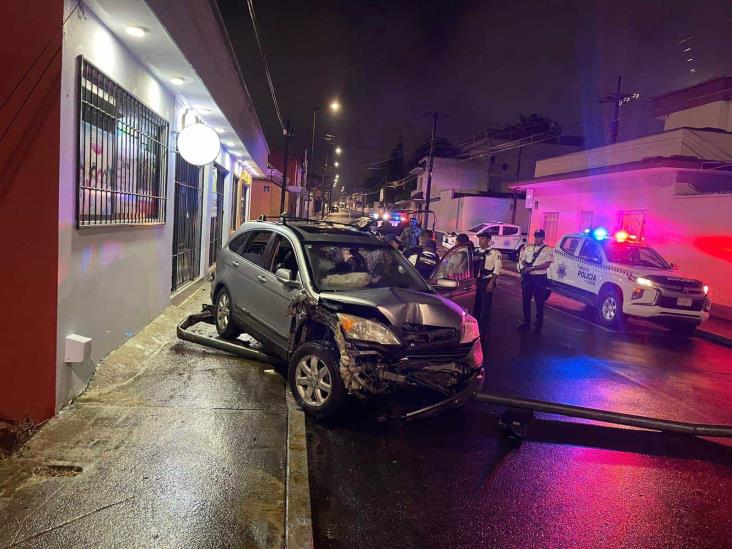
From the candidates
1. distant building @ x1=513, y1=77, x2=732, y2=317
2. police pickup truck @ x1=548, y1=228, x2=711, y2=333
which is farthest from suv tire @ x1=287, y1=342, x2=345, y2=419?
distant building @ x1=513, y1=77, x2=732, y2=317

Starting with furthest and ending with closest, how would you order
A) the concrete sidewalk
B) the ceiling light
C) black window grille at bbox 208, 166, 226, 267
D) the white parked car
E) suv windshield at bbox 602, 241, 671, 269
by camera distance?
the white parked car
black window grille at bbox 208, 166, 226, 267
suv windshield at bbox 602, 241, 671, 269
the ceiling light
the concrete sidewalk

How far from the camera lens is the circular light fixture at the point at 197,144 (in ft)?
27.9

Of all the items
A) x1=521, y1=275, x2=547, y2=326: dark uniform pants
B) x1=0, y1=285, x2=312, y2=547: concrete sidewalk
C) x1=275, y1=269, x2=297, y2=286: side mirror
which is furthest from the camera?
x1=521, y1=275, x2=547, y2=326: dark uniform pants

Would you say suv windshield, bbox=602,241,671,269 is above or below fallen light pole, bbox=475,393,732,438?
above

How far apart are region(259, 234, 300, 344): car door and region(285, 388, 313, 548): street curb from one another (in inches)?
44.5

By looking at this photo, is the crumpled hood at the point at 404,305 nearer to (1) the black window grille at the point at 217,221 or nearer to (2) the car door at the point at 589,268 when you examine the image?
(2) the car door at the point at 589,268

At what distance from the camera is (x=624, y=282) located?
36.2 ft

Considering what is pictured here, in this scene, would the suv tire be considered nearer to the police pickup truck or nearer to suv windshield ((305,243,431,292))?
suv windshield ((305,243,431,292))

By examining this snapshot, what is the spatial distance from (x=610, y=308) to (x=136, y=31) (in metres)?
10.1

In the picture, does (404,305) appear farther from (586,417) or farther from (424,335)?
(586,417)

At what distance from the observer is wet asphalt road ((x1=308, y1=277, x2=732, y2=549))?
3.49 m

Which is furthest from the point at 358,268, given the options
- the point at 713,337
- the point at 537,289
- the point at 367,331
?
the point at 713,337

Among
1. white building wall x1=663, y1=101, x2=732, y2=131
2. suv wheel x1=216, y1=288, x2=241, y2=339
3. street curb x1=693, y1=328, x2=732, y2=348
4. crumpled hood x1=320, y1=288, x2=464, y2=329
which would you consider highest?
white building wall x1=663, y1=101, x2=732, y2=131

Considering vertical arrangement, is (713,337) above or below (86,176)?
below
